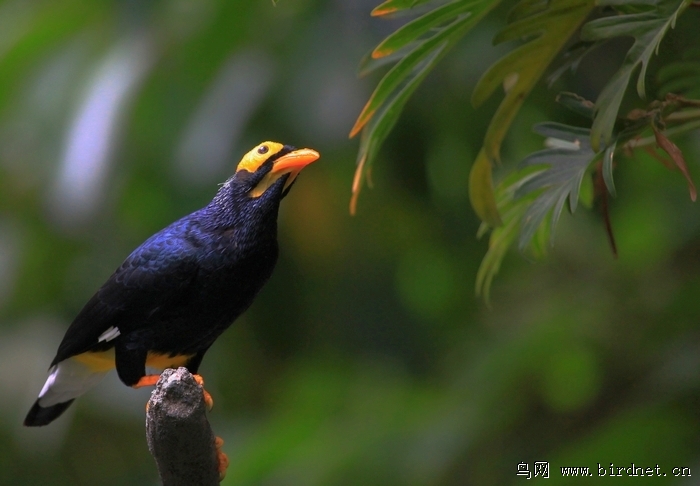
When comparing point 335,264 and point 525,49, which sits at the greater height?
point 525,49

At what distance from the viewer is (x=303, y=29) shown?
14.8 ft

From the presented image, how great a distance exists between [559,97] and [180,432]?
1259 mm

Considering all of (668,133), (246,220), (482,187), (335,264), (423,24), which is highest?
(423,24)

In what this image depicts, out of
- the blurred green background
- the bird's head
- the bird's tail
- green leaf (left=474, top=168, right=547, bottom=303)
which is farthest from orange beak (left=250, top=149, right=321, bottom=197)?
the blurred green background

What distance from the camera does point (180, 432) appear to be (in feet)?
6.89

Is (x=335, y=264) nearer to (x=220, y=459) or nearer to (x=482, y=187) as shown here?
(x=220, y=459)

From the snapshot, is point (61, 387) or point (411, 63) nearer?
point (411, 63)

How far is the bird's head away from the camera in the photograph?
2490 millimetres

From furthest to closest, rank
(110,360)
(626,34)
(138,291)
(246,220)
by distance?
(110,360) → (138,291) → (246,220) → (626,34)

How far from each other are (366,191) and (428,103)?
77 centimetres

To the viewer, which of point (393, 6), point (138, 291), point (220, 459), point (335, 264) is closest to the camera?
point (393, 6)

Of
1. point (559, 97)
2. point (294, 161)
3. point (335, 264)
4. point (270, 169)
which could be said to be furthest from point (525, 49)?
point (335, 264)

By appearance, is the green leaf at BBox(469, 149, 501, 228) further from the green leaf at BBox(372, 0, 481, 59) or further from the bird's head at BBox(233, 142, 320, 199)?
the bird's head at BBox(233, 142, 320, 199)

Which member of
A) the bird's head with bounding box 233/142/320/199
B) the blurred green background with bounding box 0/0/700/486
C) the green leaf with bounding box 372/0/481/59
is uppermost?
the green leaf with bounding box 372/0/481/59
